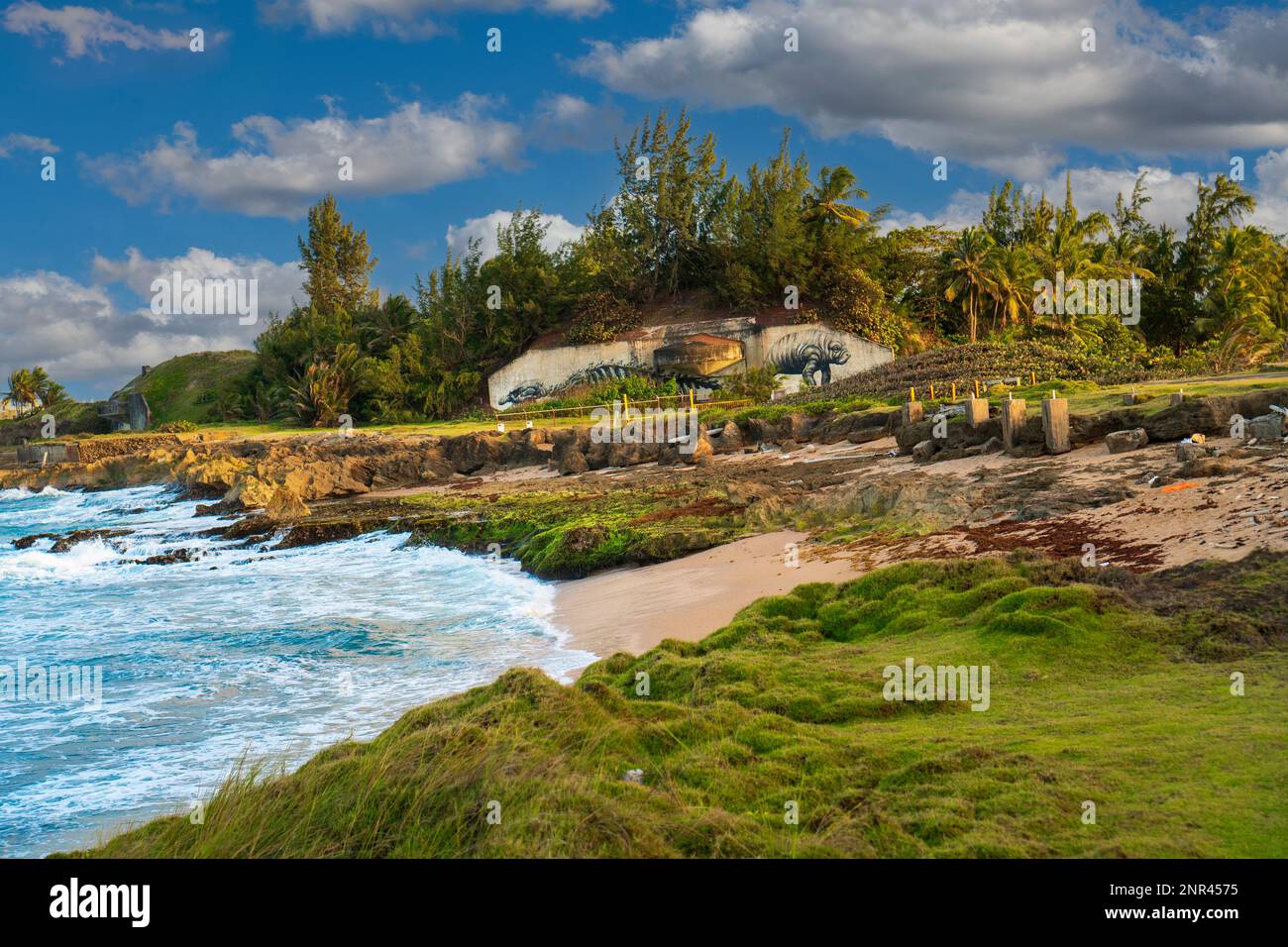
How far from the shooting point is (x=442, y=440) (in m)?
34.3

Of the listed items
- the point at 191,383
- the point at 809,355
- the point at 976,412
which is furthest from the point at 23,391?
the point at 976,412

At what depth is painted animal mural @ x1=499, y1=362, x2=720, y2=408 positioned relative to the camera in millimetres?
48469

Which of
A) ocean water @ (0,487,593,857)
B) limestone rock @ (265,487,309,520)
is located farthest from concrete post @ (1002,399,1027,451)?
limestone rock @ (265,487,309,520)

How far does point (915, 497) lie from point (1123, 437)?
11.3 feet

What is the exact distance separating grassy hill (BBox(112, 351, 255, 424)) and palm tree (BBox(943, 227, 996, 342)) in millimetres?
41369

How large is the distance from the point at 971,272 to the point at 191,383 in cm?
5081

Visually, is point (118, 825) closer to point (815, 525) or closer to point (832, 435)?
point (815, 525)

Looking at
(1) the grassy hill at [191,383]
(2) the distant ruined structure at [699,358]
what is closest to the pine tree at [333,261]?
(1) the grassy hill at [191,383]

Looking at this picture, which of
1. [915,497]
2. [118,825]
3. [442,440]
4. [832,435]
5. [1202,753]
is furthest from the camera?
[442,440]

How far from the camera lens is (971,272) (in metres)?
46.5

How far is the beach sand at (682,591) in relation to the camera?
36.7 feet
